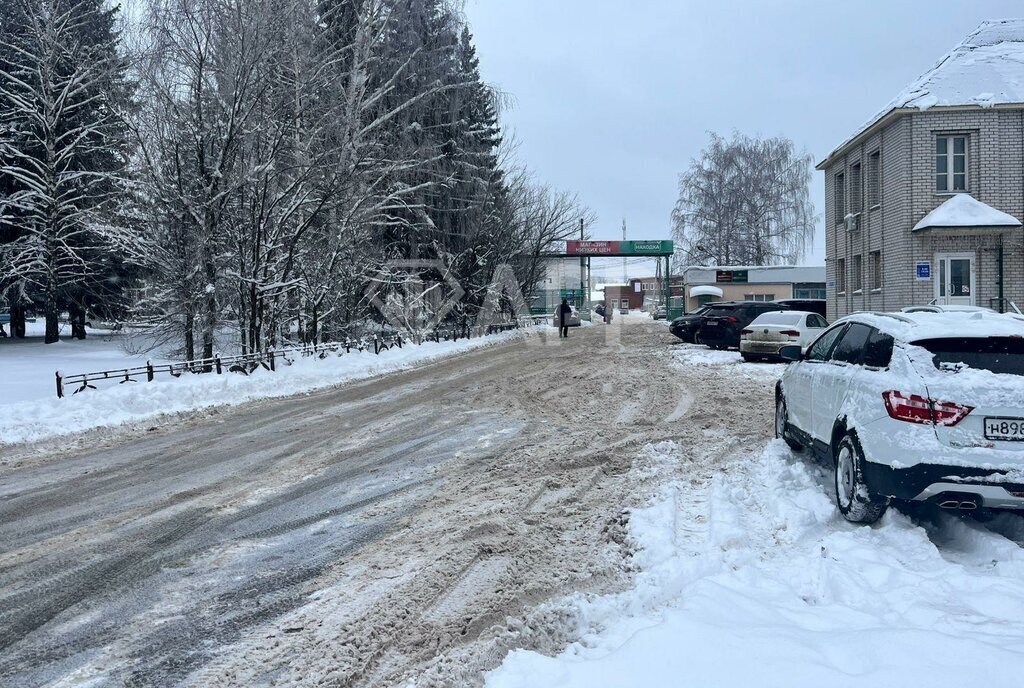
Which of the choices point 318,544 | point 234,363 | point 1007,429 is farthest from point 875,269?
point 318,544

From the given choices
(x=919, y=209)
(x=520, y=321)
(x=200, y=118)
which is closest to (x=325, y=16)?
(x=200, y=118)

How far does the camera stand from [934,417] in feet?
17.7

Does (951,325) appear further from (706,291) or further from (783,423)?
(706,291)

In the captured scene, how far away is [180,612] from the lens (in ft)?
15.2

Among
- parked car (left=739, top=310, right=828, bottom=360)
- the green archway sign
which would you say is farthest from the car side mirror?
the green archway sign

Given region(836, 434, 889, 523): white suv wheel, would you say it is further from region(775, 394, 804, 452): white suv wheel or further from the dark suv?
the dark suv

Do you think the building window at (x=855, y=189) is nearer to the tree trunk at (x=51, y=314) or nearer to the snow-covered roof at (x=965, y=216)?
the snow-covered roof at (x=965, y=216)

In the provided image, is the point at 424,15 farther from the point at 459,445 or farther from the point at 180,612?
the point at 180,612

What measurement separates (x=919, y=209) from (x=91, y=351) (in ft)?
105

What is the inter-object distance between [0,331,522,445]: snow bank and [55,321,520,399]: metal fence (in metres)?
0.28

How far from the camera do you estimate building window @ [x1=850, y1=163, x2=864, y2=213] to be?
2758 centimetres

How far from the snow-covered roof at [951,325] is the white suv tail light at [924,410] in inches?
22.3

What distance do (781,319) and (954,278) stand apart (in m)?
5.59

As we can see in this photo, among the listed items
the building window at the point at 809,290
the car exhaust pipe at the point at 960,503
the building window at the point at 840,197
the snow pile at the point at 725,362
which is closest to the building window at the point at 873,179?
the building window at the point at 840,197
